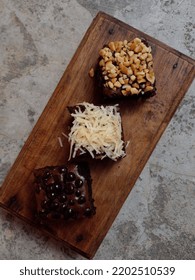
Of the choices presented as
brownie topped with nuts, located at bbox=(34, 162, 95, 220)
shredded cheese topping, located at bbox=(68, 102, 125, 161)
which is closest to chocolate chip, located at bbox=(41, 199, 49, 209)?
brownie topped with nuts, located at bbox=(34, 162, 95, 220)

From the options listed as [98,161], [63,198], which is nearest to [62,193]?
[63,198]

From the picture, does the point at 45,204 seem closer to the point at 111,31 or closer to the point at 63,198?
the point at 63,198

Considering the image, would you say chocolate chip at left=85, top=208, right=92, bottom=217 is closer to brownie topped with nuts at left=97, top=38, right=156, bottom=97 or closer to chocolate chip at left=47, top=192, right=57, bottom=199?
chocolate chip at left=47, top=192, right=57, bottom=199

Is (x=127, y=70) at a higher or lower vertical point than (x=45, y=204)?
higher

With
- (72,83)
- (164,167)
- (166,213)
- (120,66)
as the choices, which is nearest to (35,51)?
(72,83)

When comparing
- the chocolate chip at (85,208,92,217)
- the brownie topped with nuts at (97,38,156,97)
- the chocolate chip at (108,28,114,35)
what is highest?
the chocolate chip at (108,28,114,35)
